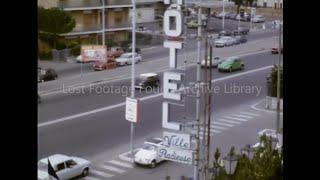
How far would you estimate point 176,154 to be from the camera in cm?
244

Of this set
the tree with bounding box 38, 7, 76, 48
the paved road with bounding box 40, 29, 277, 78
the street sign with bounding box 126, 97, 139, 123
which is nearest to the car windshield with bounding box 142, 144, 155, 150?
the street sign with bounding box 126, 97, 139, 123

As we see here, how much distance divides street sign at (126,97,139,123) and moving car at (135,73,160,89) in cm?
12

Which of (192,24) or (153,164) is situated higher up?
(192,24)

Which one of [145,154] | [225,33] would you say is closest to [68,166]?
[145,154]

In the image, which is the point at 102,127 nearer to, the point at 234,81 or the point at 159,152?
the point at 159,152

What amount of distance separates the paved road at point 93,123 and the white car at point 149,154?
9cm

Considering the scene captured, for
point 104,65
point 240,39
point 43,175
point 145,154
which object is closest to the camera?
point 43,175

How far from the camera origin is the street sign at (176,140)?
7.78 feet

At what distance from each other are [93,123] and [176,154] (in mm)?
792

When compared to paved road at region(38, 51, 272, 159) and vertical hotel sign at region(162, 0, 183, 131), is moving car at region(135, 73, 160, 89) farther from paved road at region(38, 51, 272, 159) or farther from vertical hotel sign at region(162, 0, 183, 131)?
vertical hotel sign at region(162, 0, 183, 131)

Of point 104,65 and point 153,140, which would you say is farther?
point 104,65

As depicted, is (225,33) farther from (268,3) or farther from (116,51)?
(116,51)
